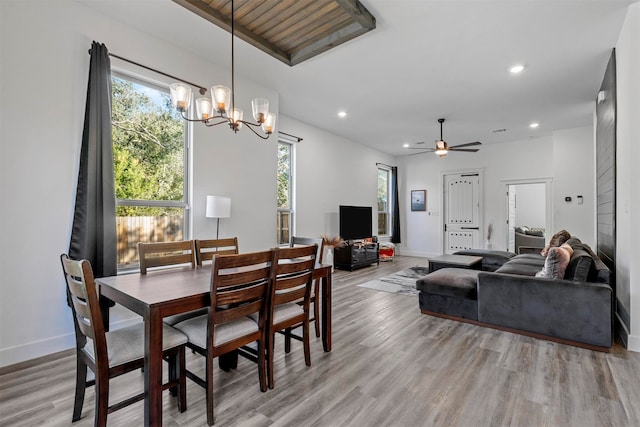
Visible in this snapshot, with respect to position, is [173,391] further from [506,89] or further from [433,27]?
[506,89]

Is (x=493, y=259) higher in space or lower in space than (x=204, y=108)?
lower

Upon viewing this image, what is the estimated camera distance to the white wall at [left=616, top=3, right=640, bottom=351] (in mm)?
2635

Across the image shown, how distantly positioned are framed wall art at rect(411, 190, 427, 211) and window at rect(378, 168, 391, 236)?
2.23ft

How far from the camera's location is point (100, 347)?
59.2 inches

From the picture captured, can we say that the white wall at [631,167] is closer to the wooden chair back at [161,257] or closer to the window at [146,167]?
the wooden chair back at [161,257]

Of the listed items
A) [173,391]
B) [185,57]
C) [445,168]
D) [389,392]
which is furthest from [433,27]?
[445,168]

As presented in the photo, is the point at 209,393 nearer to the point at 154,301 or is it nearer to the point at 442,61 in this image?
the point at 154,301

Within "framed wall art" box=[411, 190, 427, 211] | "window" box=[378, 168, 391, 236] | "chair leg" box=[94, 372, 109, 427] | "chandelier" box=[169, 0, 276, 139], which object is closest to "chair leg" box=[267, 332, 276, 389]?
"chair leg" box=[94, 372, 109, 427]

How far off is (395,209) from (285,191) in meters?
4.25

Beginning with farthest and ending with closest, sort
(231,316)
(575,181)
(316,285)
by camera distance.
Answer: (575,181)
(316,285)
(231,316)

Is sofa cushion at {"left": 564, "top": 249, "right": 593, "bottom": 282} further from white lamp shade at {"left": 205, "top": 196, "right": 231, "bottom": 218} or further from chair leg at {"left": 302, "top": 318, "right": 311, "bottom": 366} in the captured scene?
white lamp shade at {"left": 205, "top": 196, "right": 231, "bottom": 218}

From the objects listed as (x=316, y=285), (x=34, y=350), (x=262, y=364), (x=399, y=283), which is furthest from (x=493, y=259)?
(x=34, y=350)

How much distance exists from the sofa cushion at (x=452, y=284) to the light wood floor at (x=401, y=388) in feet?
Result: 1.62

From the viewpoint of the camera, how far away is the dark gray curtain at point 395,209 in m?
8.84
